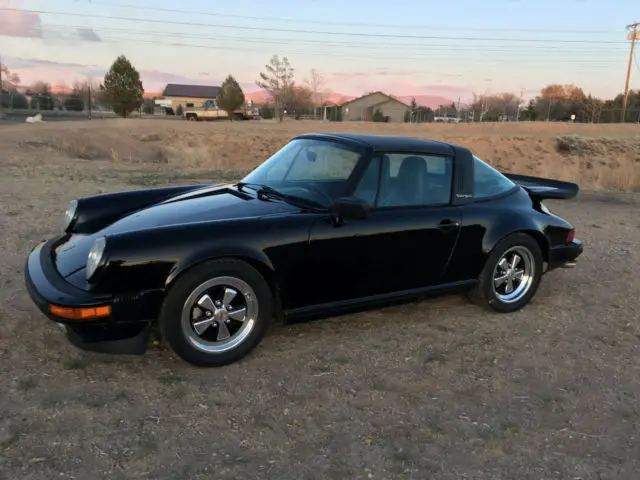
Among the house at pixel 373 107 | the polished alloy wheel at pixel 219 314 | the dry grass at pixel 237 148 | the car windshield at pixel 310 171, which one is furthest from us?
the house at pixel 373 107

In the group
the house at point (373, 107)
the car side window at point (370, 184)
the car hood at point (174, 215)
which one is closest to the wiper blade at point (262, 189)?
the car hood at point (174, 215)

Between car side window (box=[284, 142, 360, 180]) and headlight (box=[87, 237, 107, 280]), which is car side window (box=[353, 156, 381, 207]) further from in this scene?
headlight (box=[87, 237, 107, 280])

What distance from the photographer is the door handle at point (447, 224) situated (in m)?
4.04

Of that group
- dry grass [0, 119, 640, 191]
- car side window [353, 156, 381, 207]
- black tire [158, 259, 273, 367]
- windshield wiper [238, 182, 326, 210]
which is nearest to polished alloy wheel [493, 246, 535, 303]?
car side window [353, 156, 381, 207]

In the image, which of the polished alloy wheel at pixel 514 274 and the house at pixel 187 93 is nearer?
the polished alloy wheel at pixel 514 274

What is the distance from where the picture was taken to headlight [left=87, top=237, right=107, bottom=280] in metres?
3.01

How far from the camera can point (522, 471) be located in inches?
100

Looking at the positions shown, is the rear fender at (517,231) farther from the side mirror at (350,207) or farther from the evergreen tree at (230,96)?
the evergreen tree at (230,96)

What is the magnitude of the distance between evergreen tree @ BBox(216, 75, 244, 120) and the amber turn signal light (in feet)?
175

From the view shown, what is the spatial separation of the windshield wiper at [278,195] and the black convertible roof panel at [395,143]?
2.06ft

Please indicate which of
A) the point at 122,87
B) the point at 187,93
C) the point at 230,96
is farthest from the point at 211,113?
the point at 187,93

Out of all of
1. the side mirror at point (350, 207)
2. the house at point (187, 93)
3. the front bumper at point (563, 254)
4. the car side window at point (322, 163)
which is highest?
the house at point (187, 93)

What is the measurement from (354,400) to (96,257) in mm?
1666

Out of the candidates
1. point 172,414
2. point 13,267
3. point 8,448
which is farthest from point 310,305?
point 13,267
